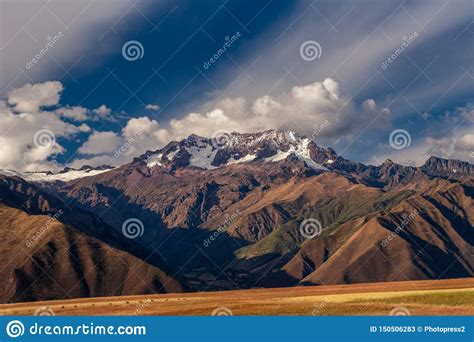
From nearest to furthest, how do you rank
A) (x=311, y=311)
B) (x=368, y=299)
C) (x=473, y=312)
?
1. (x=473, y=312)
2. (x=311, y=311)
3. (x=368, y=299)

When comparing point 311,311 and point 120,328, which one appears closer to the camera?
point 120,328

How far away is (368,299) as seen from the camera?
108375 millimetres

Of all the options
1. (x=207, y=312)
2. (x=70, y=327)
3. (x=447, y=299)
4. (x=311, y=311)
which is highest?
(x=447, y=299)

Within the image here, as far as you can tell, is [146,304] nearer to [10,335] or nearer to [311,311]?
[311,311]

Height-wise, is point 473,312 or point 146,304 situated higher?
point 473,312

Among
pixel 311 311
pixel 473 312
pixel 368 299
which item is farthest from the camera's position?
pixel 368 299

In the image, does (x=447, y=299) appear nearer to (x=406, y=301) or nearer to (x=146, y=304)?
(x=406, y=301)

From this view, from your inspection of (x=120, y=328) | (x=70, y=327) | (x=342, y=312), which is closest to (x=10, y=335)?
(x=70, y=327)

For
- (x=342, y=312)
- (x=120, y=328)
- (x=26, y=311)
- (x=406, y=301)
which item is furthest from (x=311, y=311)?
(x=26, y=311)

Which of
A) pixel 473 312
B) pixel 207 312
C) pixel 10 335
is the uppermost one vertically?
pixel 473 312

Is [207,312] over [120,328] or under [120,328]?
over

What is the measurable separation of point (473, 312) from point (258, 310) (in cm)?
3703

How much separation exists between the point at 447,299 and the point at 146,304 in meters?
78.2

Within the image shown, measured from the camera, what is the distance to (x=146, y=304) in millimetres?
143125
